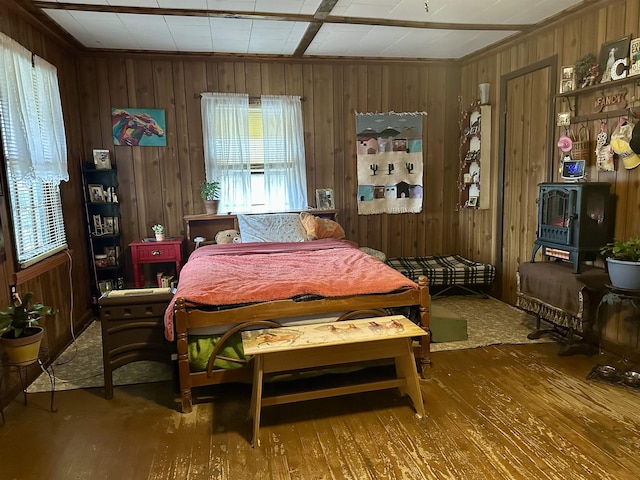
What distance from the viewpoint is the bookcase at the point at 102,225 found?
443 cm

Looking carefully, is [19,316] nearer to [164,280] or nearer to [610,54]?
[164,280]

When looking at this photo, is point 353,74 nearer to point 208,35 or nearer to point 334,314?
point 208,35

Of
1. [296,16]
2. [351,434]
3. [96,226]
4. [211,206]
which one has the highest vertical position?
[296,16]

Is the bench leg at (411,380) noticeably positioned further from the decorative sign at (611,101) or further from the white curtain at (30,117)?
the white curtain at (30,117)

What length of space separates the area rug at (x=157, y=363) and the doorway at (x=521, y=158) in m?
0.38

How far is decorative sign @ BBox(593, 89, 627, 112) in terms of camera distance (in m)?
3.17

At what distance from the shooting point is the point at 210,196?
187 inches

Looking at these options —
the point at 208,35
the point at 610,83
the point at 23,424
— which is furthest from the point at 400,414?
the point at 208,35

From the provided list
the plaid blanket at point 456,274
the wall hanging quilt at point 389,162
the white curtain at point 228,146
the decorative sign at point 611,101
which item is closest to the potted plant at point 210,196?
the white curtain at point 228,146

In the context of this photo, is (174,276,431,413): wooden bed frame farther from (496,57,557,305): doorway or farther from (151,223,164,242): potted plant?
(151,223,164,242): potted plant

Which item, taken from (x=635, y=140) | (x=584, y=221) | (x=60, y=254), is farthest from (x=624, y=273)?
(x=60, y=254)

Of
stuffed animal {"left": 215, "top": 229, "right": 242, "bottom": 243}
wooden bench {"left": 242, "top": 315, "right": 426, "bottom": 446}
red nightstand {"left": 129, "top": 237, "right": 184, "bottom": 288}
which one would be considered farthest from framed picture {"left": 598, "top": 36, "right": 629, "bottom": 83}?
red nightstand {"left": 129, "top": 237, "right": 184, "bottom": 288}

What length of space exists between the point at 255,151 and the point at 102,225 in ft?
5.61

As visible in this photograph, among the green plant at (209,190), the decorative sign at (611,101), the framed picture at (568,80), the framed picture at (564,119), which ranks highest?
the framed picture at (568,80)
